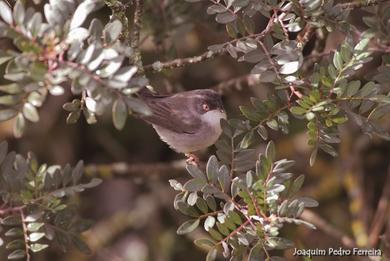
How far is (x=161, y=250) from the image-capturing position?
14.9 ft

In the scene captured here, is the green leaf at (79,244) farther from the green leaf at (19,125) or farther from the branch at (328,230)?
the branch at (328,230)

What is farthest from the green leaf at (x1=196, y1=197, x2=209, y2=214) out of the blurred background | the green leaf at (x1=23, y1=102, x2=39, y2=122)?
the blurred background

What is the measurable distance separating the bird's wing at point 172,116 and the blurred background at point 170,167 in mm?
1103

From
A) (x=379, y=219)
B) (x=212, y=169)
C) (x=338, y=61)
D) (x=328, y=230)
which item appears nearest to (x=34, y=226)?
(x=212, y=169)

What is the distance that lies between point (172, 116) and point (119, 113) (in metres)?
1.16

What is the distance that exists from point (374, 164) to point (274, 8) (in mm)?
3123

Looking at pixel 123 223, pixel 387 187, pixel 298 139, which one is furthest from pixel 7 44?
pixel 387 187

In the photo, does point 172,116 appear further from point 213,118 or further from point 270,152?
point 270,152

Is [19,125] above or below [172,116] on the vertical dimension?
above

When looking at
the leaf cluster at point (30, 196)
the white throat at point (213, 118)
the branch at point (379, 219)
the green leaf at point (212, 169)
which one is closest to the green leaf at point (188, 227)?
the green leaf at point (212, 169)

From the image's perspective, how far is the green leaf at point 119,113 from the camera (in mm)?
1718

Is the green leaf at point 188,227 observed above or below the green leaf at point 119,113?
below

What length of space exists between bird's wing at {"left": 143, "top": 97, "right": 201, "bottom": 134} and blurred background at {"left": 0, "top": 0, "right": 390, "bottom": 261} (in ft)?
3.62

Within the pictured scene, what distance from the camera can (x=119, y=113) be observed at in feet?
5.65
